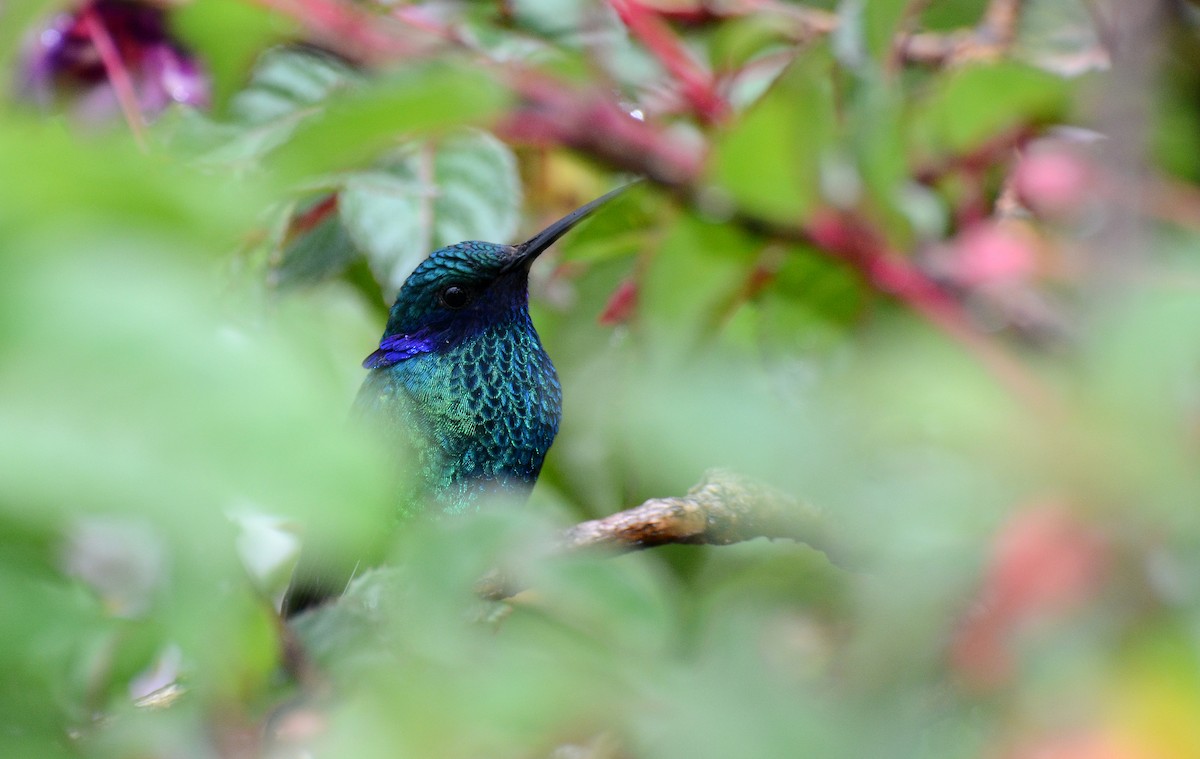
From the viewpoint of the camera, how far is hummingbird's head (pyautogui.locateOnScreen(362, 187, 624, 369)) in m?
1.87

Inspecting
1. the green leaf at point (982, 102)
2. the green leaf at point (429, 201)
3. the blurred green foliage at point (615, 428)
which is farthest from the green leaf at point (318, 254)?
the green leaf at point (982, 102)

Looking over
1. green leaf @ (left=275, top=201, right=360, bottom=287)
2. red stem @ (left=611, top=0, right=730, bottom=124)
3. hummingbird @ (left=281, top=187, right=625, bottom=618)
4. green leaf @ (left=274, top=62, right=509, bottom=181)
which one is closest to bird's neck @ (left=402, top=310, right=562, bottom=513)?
hummingbird @ (left=281, top=187, right=625, bottom=618)

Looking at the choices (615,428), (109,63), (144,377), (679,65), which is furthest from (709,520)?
(109,63)

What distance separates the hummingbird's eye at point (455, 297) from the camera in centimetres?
191

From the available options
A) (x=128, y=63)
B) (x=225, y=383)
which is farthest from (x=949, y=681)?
(x=128, y=63)

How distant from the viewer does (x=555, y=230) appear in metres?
1.58

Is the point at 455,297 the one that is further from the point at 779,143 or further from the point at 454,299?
the point at 779,143

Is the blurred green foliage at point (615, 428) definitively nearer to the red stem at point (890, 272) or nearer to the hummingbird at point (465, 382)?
the red stem at point (890, 272)

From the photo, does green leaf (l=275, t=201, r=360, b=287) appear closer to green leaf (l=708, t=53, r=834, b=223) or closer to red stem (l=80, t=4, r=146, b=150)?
red stem (l=80, t=4, r=146, b=150)

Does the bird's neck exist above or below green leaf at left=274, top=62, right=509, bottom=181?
below

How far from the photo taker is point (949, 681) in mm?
866

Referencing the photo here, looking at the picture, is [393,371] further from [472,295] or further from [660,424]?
[660,424]

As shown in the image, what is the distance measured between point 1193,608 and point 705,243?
704 millimetres

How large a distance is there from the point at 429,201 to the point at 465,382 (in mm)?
478
